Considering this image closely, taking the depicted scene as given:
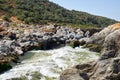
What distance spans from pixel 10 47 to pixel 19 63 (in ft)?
18.8

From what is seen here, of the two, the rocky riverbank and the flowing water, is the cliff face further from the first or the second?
the rocky riverbank

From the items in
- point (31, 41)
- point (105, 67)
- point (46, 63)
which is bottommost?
point (46, 63)

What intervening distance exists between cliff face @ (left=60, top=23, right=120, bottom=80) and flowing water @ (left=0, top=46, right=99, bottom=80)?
26.6ft

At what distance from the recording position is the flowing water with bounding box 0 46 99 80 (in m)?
34.5

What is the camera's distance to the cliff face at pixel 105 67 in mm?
22344

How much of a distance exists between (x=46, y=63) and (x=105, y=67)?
702 inches

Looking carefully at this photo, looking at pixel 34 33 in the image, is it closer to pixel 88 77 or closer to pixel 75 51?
pixel 75 51

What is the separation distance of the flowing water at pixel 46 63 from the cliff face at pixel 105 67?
811 cm

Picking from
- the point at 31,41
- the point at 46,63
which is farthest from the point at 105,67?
the point at 31,41

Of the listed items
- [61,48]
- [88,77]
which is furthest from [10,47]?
[88,77]

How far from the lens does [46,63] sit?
40000mm

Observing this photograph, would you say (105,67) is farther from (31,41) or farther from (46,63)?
(31,41)

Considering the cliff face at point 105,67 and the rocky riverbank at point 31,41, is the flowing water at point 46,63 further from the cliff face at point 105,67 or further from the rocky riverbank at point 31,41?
the cliff face at point 105,67

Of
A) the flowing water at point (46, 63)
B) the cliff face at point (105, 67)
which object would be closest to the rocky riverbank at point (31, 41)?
the flowing water at point (46, 63)
